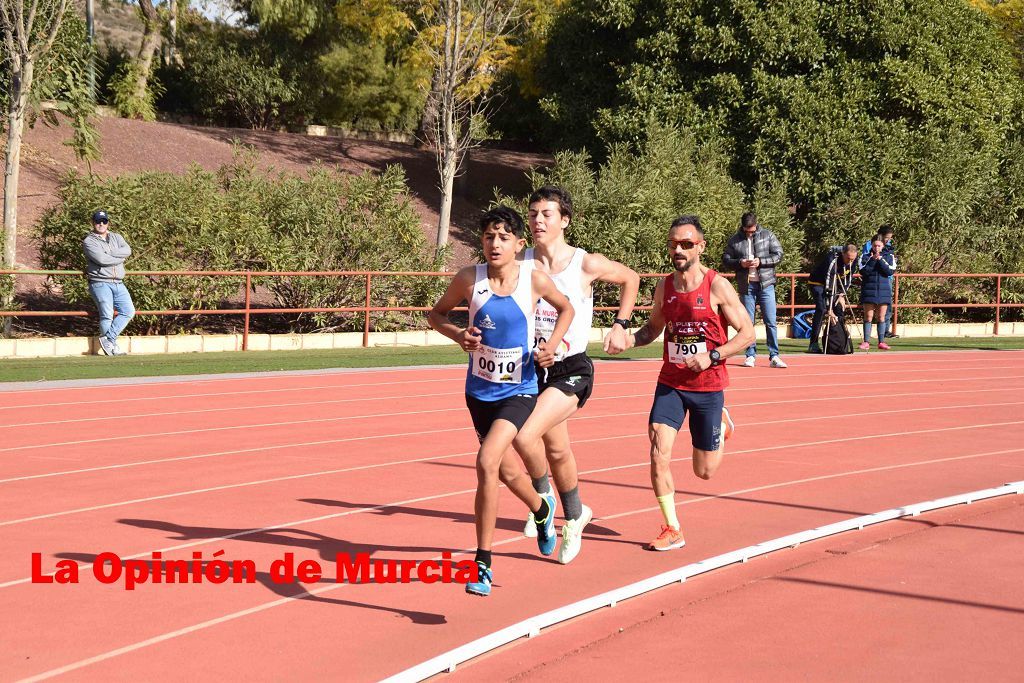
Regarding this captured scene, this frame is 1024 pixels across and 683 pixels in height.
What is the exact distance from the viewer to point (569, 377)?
25.1ft

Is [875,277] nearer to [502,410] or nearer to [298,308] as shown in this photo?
[298,308]

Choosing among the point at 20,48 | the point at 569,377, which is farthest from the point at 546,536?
the point at 20,48

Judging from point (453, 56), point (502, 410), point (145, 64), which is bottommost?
point (502, 410)

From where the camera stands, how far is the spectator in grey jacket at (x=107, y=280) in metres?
18.8

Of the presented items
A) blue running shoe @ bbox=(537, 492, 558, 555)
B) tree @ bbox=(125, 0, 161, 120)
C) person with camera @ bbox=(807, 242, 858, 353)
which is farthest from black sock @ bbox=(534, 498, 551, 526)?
tree @ bbox=(125, 0, 161, 120)

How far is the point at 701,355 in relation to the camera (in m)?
7.77

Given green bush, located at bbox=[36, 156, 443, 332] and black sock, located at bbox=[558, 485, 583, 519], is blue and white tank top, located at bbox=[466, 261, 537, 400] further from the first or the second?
green bush, located at bbox=[36, 156, 443, 332]

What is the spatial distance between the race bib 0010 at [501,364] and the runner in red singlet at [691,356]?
4.16 ft

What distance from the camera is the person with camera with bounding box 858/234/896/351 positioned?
2242 centimetres

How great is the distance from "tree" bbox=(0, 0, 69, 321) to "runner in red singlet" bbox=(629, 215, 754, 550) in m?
16.0

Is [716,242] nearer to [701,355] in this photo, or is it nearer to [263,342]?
[263,342]

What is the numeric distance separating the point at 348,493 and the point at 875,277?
15.0 metres

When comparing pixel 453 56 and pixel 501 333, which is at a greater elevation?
pixel 453 56

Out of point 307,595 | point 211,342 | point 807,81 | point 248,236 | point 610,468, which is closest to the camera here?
point 307,595
